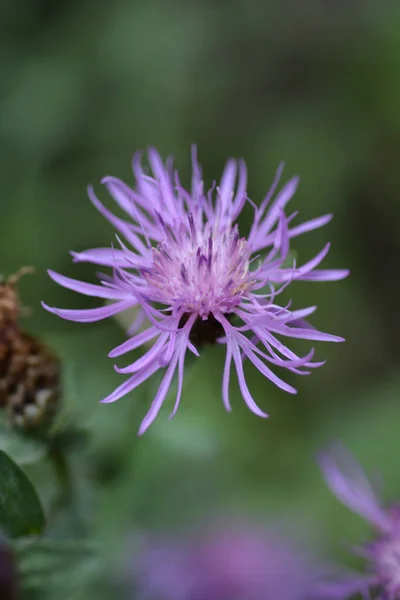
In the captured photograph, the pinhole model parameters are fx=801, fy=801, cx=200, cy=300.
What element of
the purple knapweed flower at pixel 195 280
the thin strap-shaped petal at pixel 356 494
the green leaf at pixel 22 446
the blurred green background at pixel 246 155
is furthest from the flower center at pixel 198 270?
the blurred green background at pixel 246 155

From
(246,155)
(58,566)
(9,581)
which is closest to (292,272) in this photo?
(58,566)

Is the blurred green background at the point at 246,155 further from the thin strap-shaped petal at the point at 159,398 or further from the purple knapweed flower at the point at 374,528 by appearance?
the thin strap-shaped petal at the point at 159,398

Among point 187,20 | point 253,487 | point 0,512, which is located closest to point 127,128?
point 187,20

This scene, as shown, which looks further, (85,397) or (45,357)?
(85,397)

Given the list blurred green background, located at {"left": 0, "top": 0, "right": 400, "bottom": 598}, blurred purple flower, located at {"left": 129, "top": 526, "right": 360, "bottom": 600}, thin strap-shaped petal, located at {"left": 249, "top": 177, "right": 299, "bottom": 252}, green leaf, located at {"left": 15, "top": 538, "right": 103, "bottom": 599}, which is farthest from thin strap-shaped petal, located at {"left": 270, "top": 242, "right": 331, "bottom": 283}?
blurred green background, located at {"left": 0, "top": 0, "right": 400, "bottom": 598}

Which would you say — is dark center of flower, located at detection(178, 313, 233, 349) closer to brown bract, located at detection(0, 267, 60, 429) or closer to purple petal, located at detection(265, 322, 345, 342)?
purple petal, located at detection(265, 322, 345, 342)

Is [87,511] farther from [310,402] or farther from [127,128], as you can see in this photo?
[127,128]

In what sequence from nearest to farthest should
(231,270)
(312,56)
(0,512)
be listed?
(0,512), (231,270), (312,56)
